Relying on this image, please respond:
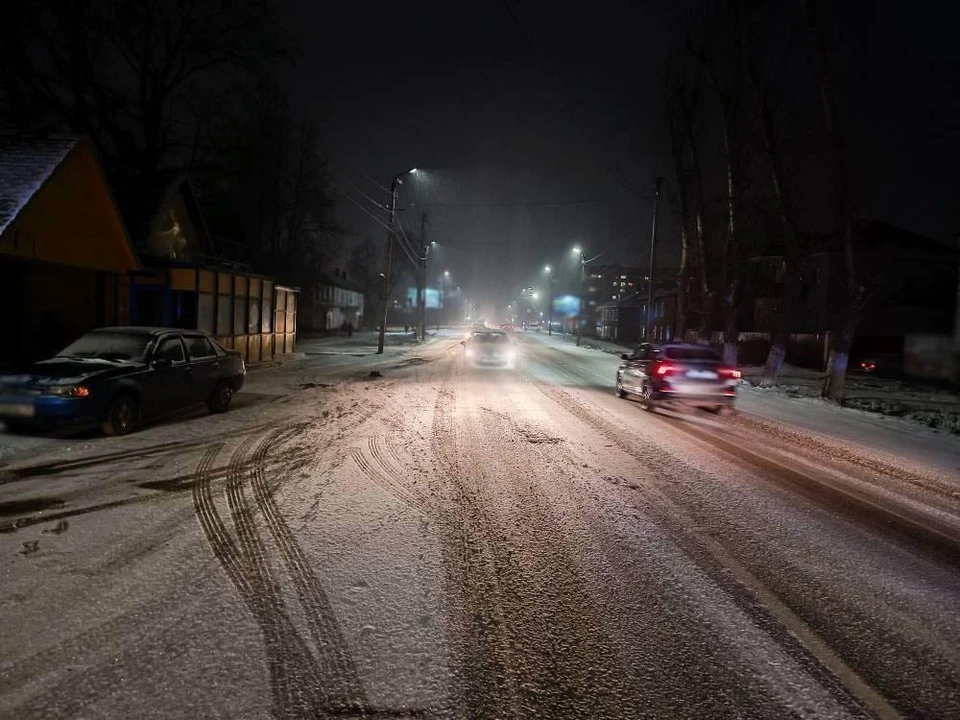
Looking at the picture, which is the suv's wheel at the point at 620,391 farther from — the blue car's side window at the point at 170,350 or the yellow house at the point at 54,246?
the yellow house at the point at 54,246

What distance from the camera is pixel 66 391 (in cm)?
838

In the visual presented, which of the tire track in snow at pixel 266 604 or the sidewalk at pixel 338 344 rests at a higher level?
the tire track in snow at pixel 266 604

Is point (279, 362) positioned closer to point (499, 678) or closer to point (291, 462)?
point (291, 462)

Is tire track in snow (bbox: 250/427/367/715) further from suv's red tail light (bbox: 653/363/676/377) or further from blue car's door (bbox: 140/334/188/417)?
suv's red tail light (bbox: 653/363/676/377)

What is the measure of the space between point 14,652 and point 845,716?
3969mm

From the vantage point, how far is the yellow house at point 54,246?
12711 mm

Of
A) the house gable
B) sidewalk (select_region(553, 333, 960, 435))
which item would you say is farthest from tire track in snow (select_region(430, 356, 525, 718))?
sidewalk (select_region(553, 333, 960, 435))

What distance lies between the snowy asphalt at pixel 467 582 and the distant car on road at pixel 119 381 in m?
0.47

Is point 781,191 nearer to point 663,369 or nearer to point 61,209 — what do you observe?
point 663,369

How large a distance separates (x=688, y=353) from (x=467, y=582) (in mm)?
10637

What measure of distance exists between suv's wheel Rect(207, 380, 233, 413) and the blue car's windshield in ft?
5.87

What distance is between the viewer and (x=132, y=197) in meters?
22.9

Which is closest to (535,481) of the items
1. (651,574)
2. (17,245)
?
(651,574)

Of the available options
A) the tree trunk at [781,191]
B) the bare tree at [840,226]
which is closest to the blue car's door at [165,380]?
the bare tree at [840,226]
